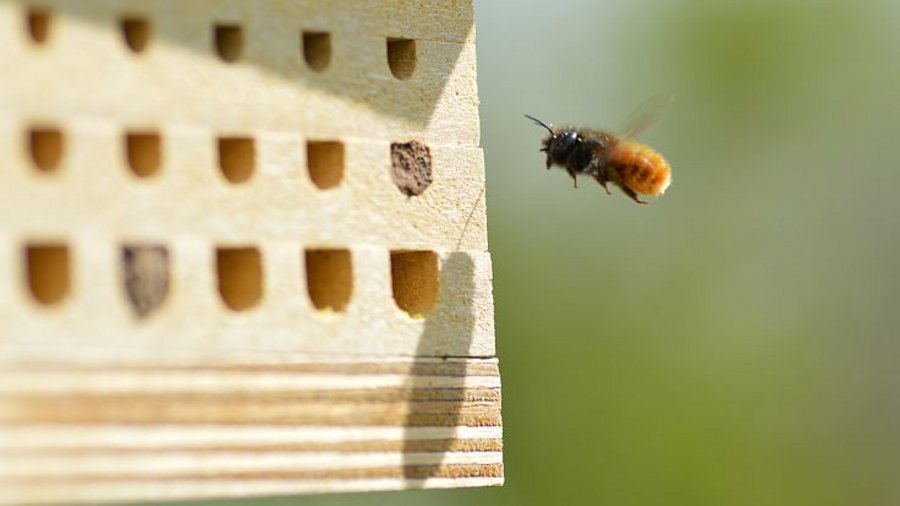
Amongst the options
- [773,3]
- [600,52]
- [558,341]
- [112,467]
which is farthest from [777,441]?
[112,467]

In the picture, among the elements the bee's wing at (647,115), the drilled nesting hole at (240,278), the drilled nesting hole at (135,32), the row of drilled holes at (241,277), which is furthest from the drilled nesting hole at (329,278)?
the bee's wing at (647,115)

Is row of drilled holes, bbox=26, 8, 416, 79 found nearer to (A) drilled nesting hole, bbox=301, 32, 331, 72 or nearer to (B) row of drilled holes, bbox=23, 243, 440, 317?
(A) drilled nesting hole, bbox=301, 32, 331, 72

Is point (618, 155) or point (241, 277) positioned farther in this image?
point (618, 155)

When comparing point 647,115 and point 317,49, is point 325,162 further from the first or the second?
point 647,115

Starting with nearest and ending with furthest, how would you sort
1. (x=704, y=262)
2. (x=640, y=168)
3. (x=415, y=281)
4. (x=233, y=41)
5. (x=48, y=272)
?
Answer: (x=48, y=272), (x=233, y=41), (x=415, y=281), (x=640, y=168), (x=704, y=262)

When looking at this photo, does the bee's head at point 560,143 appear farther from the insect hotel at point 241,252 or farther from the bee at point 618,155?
the insect hotel at point 241,252

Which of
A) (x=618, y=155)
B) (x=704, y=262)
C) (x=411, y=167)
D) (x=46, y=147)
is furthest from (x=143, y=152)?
(x=704, y=262)
